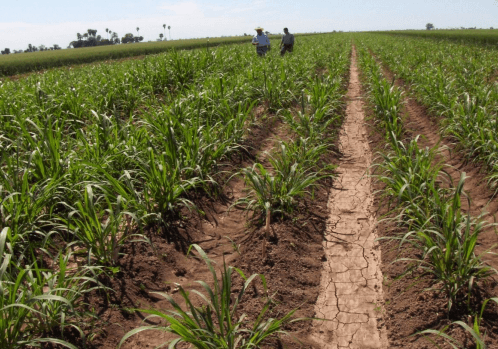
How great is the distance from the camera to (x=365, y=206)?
380 centimetres

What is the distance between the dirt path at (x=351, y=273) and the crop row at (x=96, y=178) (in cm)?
50

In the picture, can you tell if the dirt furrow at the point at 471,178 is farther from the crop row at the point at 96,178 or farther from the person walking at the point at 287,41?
the person walking at the point at 287,41

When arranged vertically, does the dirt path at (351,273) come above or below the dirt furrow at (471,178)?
below

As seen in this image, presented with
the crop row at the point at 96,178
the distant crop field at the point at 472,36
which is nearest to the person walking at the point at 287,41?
the crop row at the point at 96,178

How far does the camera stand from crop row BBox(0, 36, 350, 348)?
213 cm

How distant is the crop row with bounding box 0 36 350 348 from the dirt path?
1.63ft

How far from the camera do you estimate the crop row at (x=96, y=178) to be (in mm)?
2127

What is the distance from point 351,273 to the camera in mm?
2816

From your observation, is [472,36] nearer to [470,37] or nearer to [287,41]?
[470,37]

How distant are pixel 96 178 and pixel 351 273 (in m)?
2.16

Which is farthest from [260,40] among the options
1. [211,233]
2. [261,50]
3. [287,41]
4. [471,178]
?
[211,233]

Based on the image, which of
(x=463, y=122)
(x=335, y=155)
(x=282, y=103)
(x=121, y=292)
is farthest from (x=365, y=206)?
(x=282, y=103)

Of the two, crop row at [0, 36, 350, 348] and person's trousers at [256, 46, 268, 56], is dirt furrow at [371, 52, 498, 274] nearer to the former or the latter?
crop row at [0, 36, 350, 348]

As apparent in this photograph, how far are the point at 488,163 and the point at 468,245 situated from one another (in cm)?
218
